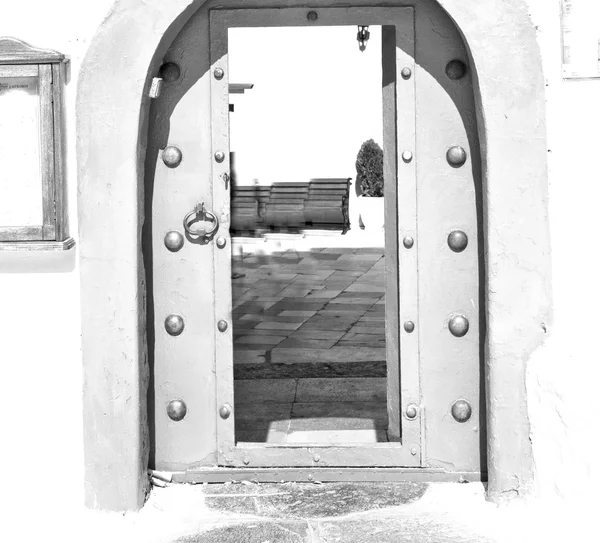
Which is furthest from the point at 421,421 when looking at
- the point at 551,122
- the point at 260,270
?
the point at 260,270

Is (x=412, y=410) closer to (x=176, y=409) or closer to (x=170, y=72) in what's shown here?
(x=176, y=409)

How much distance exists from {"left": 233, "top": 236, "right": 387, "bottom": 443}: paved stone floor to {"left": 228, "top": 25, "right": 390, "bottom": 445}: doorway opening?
1 cm

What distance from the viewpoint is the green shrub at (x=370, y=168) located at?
18.3 metres

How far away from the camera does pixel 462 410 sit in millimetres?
4516

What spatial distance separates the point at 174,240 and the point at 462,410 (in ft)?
4.53

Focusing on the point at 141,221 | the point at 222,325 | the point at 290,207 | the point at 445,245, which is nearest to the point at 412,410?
the point at 445,245

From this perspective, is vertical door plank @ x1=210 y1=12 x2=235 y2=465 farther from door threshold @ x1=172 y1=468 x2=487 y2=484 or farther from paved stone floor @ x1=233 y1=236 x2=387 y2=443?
paved stone floor @ x1=233 y1=236 x2=387 y2=443

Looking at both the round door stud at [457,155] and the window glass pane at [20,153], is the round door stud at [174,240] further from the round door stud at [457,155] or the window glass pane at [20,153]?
the round door stud at [457,155]

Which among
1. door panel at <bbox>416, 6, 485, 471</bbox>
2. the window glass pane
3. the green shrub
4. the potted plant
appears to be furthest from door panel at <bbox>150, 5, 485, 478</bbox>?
the green shrub

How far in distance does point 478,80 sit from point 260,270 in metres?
9.07

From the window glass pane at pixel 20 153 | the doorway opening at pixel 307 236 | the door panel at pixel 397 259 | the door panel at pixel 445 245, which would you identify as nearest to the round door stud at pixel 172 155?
the door panel at pixel 397 259

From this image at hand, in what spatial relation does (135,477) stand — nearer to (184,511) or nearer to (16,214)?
(184,511)

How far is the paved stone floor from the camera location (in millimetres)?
5941

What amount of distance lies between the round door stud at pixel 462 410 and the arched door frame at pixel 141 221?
0.62 feet
